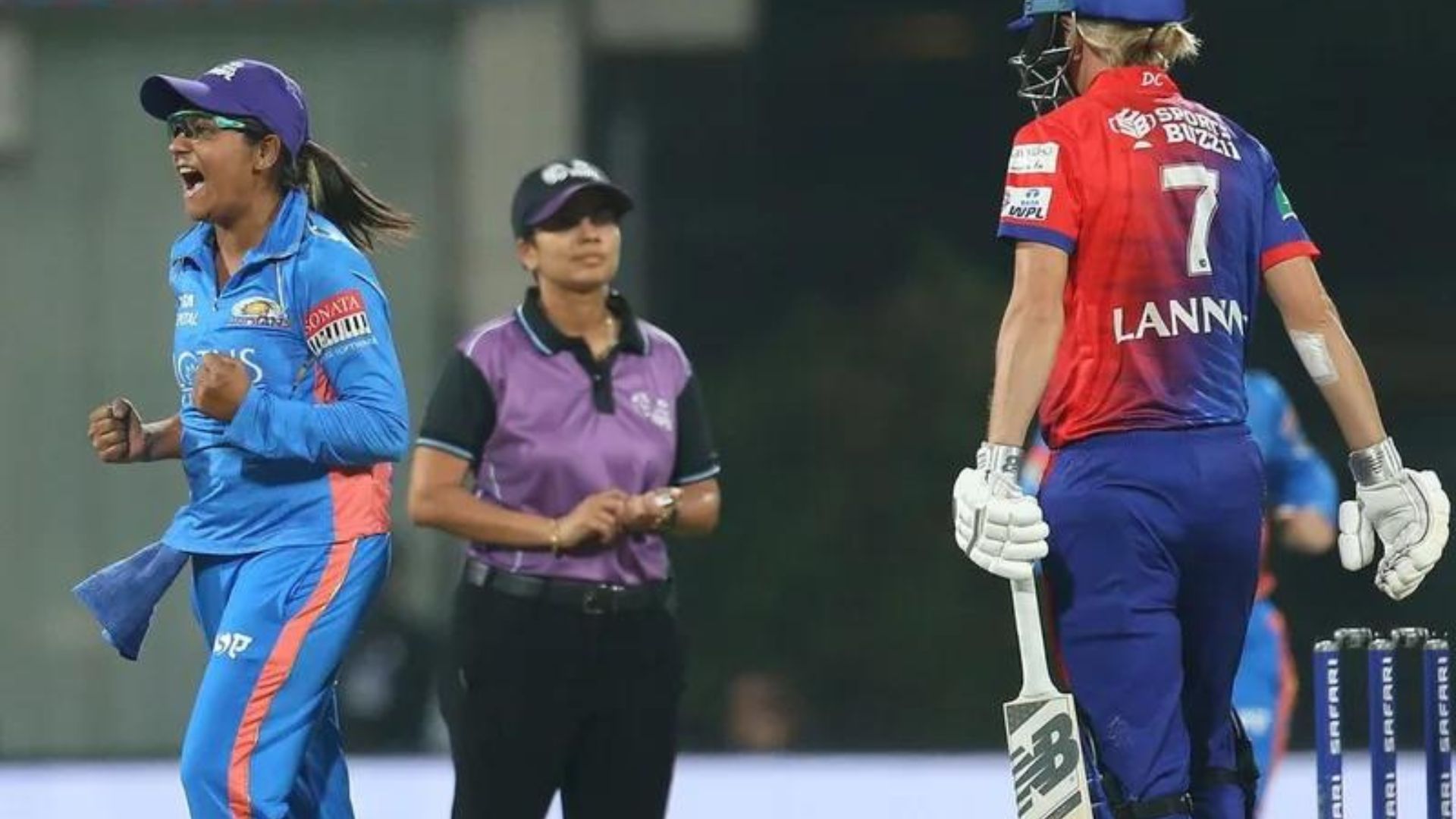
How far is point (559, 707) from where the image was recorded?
4.36 m

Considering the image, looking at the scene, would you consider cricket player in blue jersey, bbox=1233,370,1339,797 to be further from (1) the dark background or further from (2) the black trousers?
(1) the dark background

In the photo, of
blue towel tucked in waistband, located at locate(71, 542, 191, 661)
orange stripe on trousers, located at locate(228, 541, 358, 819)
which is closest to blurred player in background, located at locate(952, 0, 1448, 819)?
orange stripe on trousers, located at locate(228, 541, 358, 819)

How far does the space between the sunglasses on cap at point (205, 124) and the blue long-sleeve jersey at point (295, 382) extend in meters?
0.13

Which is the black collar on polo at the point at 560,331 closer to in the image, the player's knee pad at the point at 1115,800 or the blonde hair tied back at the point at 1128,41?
the blonde hair tied back at the point at 1128,41

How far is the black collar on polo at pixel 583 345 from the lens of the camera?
14.5 feet

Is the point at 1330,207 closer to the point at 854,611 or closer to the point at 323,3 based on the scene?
the point at 854,611

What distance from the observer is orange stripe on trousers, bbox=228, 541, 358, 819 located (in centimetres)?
389

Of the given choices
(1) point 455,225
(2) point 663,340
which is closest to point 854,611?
(1) point 455,225

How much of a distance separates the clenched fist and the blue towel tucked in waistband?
33cm

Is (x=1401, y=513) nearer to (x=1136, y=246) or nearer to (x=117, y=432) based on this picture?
(x=1136, y=246)

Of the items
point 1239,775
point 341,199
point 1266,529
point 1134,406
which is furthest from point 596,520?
point 1266,529

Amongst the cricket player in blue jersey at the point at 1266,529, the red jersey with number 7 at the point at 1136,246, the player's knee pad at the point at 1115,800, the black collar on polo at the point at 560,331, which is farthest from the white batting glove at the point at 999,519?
the cricket player in blue jersey at the point at 1266,529

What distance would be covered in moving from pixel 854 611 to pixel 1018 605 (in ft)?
15.5

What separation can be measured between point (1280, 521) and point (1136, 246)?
2.38 m
